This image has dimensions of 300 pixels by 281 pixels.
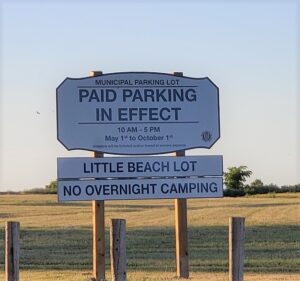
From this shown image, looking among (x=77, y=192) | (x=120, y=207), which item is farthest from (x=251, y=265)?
(x=120, y=207)

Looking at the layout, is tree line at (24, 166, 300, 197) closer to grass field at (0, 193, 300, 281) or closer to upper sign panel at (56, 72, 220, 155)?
grass field at (0, 193, 300, 281)

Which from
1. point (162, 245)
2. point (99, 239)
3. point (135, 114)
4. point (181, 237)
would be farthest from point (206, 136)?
point (162, 245)

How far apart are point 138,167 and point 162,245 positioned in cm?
980

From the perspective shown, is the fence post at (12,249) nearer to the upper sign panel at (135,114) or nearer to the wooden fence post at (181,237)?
the upper sign panel at (135,114)

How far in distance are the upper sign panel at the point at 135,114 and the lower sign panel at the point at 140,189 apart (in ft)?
1.78

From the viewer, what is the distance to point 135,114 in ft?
57.7

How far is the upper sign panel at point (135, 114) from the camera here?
1744cm

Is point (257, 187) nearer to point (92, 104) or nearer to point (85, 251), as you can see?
point (85, 251)

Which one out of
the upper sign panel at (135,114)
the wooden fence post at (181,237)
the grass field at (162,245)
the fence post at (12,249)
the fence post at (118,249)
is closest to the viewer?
the fence post at (118,249)

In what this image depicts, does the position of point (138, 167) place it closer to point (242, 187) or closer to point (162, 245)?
point (162, 245)

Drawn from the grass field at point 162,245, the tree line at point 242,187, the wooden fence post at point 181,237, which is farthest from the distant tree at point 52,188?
the wooden fence post at point 181,237

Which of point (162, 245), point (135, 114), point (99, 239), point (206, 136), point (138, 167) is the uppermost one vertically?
point (135, 114)

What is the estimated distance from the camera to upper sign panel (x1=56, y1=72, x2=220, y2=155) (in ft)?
57.2

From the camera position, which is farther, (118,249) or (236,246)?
(236,246)
